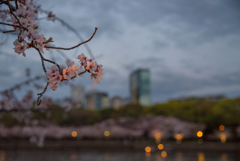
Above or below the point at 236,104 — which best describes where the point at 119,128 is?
below

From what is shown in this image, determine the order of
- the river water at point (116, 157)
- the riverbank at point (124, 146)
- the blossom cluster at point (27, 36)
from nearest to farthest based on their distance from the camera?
the blossom cluster at point (27, 36)
the river water at point (116, 157)
the riverbank at point (124, 146)

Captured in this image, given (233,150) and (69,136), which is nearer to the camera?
(233,150)

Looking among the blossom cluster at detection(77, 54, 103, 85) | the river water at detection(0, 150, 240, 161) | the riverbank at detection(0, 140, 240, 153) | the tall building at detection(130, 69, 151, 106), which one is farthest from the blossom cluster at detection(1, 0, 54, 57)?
the tall building at detection(130, 69, 151, 106)

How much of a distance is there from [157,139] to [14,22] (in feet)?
167

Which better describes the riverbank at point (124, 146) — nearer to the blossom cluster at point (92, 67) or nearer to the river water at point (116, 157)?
the river water at point (116, 157)

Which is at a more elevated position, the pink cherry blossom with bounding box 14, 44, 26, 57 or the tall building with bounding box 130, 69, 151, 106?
the tall building with bounding box 130, 69, 151, 106

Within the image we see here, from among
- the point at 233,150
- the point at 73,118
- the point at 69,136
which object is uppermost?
the point at 73,118

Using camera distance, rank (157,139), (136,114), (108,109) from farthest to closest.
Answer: (108,109), (136,114), (157,139)

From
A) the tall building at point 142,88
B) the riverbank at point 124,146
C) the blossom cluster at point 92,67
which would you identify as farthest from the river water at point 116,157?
the tall building at point 142,88

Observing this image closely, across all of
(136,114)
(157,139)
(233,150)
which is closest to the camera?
(233,150)

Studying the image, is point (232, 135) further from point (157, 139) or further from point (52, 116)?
point (52, 116)

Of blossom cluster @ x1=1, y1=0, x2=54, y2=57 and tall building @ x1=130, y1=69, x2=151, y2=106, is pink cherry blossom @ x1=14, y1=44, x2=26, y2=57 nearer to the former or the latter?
blossom cluster @ x1=1, y1=0, x2=54, y2=57

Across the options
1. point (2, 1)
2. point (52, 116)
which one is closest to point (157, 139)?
point (52, 116)

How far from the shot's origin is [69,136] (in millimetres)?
54406
